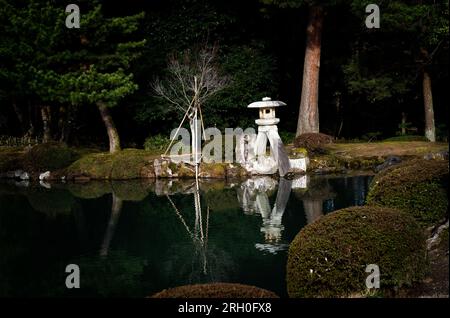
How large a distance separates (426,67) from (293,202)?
10.3 meters

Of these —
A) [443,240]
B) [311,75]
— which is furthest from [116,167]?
[443,240]

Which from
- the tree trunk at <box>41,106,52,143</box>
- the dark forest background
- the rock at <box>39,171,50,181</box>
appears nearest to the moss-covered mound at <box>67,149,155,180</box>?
the rock at <box>39,171,50,181</box>

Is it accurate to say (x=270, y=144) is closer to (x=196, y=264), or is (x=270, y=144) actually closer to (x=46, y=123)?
(x=46, y=123)

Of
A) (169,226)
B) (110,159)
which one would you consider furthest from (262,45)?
(169,226)

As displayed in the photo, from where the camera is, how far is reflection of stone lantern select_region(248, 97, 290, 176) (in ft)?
54.3

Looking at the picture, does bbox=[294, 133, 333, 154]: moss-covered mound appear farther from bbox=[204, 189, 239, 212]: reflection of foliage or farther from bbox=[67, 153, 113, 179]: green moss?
bbox=[67, 153, 113, 179]: green moss

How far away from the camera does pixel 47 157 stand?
57.9ft

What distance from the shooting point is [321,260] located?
17.1 feet

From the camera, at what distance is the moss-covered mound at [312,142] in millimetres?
17875

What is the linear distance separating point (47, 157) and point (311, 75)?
9.84 m

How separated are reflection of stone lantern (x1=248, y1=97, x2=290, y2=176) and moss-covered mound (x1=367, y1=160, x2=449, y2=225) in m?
9.56

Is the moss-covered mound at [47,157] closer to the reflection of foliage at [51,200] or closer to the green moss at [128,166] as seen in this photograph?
the green moss at [128,166]

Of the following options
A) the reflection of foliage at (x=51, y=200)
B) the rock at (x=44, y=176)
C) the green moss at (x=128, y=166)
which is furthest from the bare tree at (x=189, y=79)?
the reflection of foliage at (x=51, y=200)

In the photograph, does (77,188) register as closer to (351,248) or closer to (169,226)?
(169,226)
